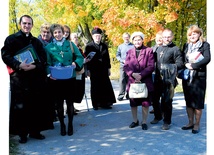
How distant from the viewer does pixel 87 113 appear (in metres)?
7.23

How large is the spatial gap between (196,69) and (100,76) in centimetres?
284

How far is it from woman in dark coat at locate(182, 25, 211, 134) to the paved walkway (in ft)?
1.84

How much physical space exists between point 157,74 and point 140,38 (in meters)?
0.78

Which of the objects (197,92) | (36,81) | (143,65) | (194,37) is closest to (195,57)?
(194,37)

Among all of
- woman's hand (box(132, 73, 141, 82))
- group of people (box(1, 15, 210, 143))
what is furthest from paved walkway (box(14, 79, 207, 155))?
woman's hand (box(132, 73, 141, 82))

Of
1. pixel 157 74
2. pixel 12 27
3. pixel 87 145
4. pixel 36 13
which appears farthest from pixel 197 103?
pixel 36 13

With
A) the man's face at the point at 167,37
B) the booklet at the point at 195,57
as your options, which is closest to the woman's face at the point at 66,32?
the man's face at the point at 167,37

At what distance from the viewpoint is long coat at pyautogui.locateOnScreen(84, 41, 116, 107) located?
747 cm

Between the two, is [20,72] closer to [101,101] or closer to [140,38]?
[140,38]

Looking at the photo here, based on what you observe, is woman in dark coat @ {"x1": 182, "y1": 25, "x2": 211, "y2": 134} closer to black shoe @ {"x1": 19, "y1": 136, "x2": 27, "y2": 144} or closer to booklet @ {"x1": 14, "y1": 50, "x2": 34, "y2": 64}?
booklet @ {"x1": 14, "y1": 50, "x2": 34, "y2": 64}

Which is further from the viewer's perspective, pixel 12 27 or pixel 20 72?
pixel 12 27

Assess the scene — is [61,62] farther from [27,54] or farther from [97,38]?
[97,38]

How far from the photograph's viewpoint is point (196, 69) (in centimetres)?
529

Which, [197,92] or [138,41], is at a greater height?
[138,41]
